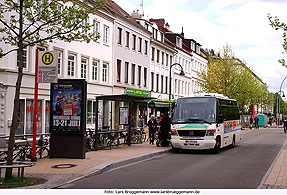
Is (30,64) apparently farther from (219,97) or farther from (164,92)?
(164,92)

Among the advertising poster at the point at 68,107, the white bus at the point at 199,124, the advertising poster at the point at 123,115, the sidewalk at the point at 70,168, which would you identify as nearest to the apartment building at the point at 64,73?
the advertising poster at the point at 68,107

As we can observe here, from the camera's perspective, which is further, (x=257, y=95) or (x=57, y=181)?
(x=257, y=95)

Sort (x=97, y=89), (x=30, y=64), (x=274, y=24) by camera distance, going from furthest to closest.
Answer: (x=97, y=89) → (x=30, y=64) → (x=274, y=24)

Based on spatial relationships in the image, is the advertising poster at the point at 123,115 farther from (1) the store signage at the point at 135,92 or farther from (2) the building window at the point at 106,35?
(1) the store signage at the point at 135,92

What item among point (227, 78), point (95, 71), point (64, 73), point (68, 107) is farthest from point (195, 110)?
point (227, 78)

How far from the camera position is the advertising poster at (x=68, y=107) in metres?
15.9

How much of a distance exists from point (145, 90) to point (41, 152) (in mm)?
32450

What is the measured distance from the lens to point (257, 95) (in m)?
64.6

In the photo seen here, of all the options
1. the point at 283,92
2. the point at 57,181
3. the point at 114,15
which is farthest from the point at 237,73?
the point at 57,181

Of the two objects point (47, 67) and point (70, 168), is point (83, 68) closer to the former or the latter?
point (47, 67)

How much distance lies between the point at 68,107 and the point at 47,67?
97.8 inches

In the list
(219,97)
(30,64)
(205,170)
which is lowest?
(205,170)

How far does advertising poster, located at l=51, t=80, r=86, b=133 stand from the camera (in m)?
15.9

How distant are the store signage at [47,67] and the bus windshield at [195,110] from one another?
802 cm
